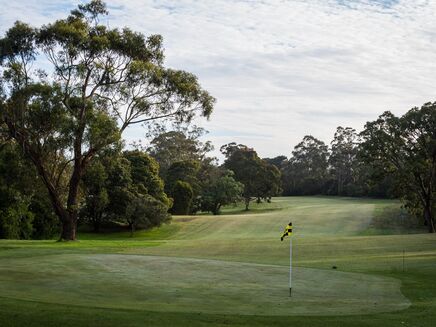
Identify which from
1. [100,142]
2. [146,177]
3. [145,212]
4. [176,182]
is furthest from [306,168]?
[100,142]

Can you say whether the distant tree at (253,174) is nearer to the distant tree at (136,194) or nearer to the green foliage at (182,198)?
the green foliage at (182,198)

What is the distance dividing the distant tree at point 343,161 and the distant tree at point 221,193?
4176cm

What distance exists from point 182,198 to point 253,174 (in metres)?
17.4

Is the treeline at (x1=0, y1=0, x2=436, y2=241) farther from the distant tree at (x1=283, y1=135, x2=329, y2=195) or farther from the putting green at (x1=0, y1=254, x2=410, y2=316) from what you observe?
the distant tree at (x1=283, y1=135, x2=329, y2=195)

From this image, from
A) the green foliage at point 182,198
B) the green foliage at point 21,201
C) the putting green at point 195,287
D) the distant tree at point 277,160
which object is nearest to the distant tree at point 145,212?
the green foliage at point 21,201

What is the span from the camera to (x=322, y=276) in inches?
772

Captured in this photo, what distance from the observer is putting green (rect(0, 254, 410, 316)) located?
1295 centimetres

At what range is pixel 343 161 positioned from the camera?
128250 mm

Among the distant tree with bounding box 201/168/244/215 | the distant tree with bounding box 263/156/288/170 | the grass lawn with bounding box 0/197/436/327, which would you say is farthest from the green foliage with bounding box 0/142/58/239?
the distant tree with bounding box 263/156/288/170

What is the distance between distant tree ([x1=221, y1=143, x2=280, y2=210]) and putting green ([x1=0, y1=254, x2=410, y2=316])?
71.4 metres

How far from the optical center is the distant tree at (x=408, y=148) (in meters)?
54.8

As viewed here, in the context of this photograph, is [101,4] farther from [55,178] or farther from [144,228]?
[144,228]

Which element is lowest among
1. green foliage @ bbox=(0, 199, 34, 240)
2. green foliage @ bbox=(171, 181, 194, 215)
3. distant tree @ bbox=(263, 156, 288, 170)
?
green foliage @ bbox=(0, 199, 34, 240)

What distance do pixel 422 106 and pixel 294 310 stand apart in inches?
1853
